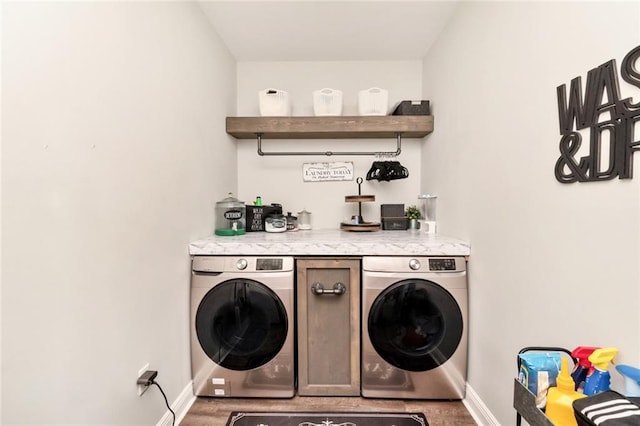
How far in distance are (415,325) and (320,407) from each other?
0.75 m

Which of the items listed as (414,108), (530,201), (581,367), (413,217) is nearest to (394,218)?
(413,217)

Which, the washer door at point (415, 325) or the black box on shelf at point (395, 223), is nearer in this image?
the washer door at point (415, 325)

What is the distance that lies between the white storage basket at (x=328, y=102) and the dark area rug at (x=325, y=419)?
82.1 inches

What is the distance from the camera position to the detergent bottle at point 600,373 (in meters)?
0.77

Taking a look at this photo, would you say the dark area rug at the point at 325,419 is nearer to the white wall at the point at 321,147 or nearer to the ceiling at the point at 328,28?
the white wall at the point at 321,147

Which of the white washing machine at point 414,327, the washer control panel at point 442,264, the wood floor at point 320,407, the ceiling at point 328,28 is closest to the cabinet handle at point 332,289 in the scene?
the white washing machine at point 414,327

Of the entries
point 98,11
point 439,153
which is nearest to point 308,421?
point 439,153

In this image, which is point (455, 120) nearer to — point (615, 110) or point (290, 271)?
point (615, 110)

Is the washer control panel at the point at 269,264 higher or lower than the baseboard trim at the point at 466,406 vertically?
higher

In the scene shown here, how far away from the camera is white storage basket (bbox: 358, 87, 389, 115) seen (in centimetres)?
230

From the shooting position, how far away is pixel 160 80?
56.7 inches

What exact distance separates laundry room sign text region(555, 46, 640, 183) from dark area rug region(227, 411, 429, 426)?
58.0 inches

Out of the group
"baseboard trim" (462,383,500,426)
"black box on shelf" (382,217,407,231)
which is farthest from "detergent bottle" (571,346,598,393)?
"black box on shelf" (382,217,407,231)

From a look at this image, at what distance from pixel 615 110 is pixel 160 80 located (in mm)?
1789
